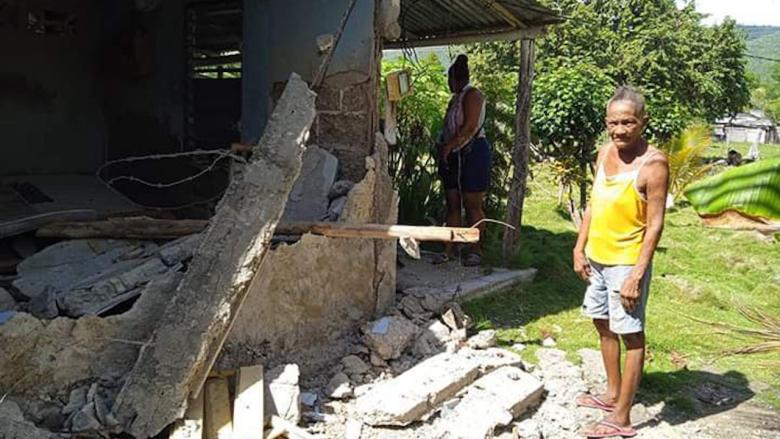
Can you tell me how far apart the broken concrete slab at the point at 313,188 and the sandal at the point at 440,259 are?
206 cm

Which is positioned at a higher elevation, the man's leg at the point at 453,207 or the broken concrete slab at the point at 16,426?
the man's leg at the point at 453,207

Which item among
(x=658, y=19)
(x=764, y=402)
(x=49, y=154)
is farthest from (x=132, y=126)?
(x=658, y=19)

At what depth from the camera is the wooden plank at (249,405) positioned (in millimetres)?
3484

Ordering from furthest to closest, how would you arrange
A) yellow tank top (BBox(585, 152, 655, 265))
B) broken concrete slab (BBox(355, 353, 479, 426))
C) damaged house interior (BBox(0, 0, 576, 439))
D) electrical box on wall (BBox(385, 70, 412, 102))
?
electrical box on wall (BBox(385, 70, 412, 102)) → broken concrete slab (BBox(355, 353, 479, 426)) → yellow tank top (BBox(585, 152, 655, 265)) → damaged house interior (BBox(0, 0, 576, 439))

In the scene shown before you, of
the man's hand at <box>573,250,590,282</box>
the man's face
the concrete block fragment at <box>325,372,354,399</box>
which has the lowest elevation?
the concrete block fragment at <box>325,372,354,399</box>

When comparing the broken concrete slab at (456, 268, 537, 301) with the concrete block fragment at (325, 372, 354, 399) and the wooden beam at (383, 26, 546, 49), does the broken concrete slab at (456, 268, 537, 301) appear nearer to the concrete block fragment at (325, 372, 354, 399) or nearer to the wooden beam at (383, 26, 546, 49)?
the concrete block fragment at (325, 372, 354, 399)

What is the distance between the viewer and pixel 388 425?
13.0 ft

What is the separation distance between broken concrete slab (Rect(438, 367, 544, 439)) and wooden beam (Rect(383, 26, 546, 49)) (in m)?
3.72

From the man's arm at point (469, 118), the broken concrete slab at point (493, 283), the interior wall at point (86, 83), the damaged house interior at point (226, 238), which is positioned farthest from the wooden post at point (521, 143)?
the interior wall at point (86, 83)

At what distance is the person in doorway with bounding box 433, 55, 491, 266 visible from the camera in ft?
21.9

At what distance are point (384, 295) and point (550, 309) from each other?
1851 millimetres

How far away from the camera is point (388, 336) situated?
4.76 metres

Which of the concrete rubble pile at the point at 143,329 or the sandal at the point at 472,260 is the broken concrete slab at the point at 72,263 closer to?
the concrete rubble pile at the point at 143,329

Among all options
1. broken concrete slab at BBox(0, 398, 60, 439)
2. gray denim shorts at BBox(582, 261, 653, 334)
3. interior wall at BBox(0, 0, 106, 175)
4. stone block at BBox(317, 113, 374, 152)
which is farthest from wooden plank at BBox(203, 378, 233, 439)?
interior wall at BBox(0, 0, 106, 175)
